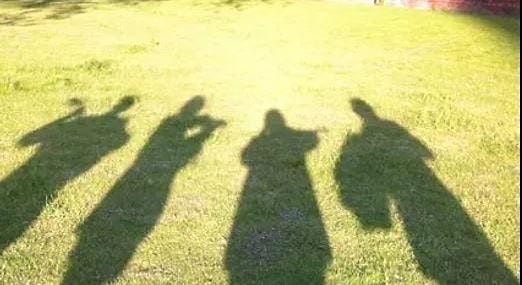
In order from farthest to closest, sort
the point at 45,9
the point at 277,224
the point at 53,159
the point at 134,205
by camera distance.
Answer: the point at 45,9
the point at 53,159
the point at 134,205
the point at 277,224

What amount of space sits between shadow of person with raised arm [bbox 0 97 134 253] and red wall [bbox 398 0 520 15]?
12.7 m

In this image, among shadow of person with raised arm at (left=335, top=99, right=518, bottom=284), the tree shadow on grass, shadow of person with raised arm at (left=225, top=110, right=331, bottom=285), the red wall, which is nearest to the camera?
shadow of person with raised arm at (left=225, top=110, right=331, bottom=285)

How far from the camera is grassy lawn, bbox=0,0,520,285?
16.0ft

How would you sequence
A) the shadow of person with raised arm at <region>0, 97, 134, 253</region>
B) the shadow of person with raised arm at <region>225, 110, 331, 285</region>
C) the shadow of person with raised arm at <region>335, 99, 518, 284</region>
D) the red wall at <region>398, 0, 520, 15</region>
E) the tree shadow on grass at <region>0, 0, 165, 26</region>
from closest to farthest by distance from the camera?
the shadow of person with raised arm at <region>225, 110, 331, 285</region> < the shadow of person with raised arm at <region>335, 99, 518, 284</region> < the shadow of person with raised arm at <region>0, 97, 134, 253</region> < the tree shadow on grass at <region>0, 0, 165, 26</region> < the red wall at <region>398, 0, 520, 15</region>

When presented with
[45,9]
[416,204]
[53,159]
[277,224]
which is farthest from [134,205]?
[45,9]

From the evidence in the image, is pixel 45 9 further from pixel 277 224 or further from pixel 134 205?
pixel 277 224

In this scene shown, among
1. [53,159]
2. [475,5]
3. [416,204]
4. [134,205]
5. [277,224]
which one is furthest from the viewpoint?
[475,5]

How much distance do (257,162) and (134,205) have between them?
5.07 feet

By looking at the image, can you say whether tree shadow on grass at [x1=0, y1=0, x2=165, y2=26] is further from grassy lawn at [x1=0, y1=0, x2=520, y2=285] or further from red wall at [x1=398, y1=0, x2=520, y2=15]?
red wall at [x1=398, y1=0, x2=520, y2=15]

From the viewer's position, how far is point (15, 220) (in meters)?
5.36

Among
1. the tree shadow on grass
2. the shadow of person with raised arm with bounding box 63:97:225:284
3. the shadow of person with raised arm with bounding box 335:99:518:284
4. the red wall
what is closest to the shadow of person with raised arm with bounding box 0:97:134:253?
the shadow of person with raised arm with bounding box 63:97:225:284

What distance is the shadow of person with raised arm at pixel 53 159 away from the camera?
548cm

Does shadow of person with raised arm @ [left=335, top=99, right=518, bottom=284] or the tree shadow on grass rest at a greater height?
shadow of person with raised arm @ [left=335, top=99, right=518, bottom=284]

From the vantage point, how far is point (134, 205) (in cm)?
568
